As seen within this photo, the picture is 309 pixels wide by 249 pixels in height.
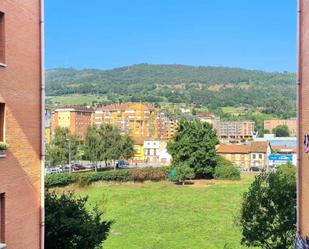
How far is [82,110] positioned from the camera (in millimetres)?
160750

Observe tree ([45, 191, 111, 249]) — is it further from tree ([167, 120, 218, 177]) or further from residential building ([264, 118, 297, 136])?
residential building ([264, 118, 297, 136])

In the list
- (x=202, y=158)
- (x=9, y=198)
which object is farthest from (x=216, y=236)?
(x=202, y=158)

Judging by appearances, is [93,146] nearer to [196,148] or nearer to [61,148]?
[61,148]

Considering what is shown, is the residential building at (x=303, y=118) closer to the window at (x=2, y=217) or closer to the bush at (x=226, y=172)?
the window at (x=2, y=217)

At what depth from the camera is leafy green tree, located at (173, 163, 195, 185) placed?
198 feet

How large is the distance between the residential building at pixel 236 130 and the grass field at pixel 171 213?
409 ft

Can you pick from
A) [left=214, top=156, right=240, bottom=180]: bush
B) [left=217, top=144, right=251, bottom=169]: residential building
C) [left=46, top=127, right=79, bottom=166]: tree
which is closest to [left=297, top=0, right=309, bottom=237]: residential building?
[left=214, top=156, right=240, bottom=180]: bush

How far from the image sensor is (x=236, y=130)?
618ft

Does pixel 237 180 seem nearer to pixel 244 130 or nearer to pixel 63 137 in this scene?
pixel 63 137

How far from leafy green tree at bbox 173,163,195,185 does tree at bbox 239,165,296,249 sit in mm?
41917

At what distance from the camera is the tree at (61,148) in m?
76.1

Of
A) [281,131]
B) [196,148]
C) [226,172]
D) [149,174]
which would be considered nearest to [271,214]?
[196,148]

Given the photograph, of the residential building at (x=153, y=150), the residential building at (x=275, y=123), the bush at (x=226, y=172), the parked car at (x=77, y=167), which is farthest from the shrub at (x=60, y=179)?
the residential building at (x=275, y=123)

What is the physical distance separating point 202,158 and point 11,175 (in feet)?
178
